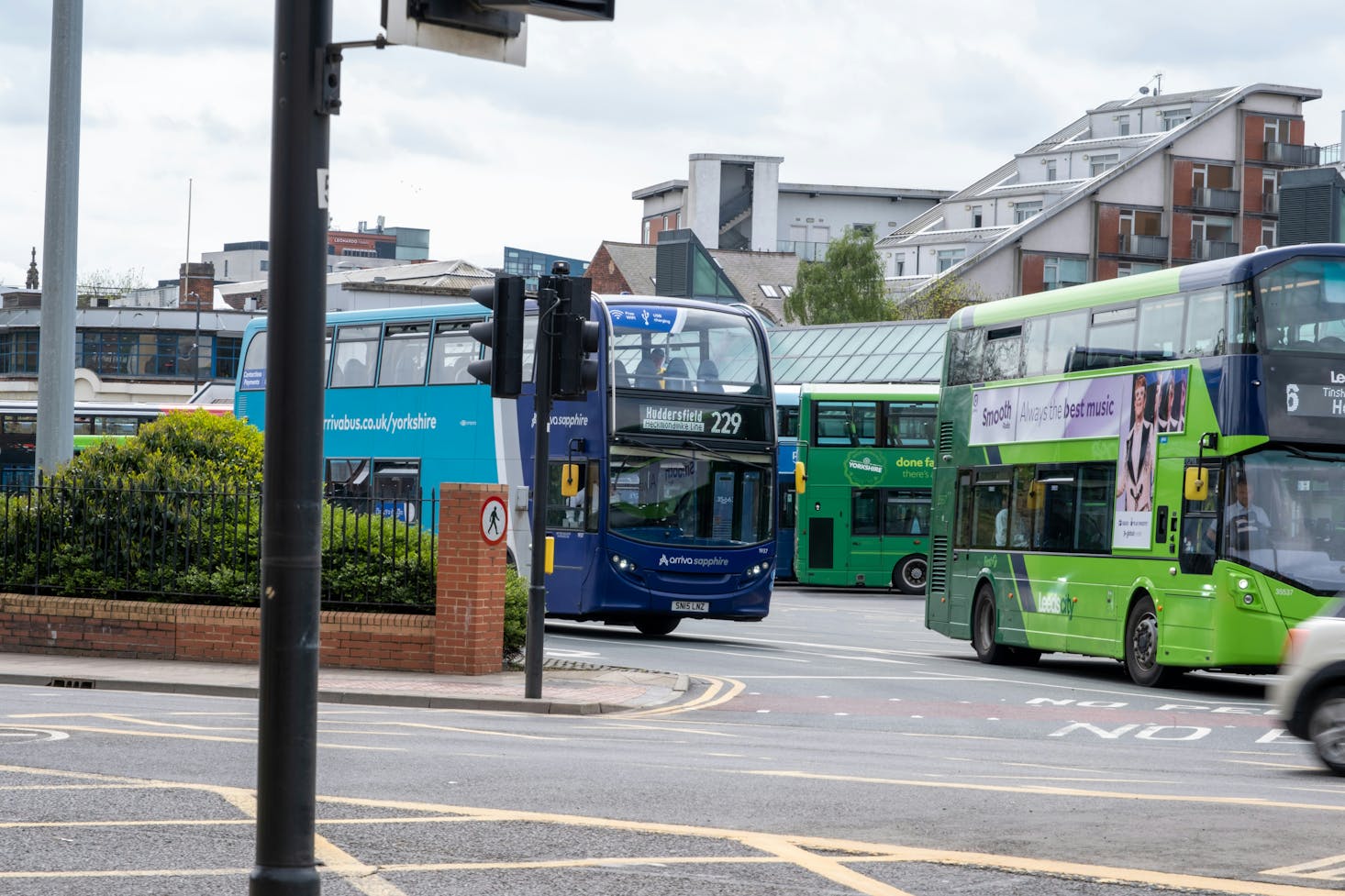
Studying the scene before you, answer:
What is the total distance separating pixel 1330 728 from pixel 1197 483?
609 cm

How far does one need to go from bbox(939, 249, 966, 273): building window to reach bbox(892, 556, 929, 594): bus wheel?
4283 centimetres

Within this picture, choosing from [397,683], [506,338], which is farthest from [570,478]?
[506,338]

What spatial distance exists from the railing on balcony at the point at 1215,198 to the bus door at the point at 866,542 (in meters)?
43.3

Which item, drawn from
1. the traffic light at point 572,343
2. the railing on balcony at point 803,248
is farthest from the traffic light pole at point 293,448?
the railing on balcony at point 803,248

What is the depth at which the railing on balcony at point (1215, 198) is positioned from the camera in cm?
7875

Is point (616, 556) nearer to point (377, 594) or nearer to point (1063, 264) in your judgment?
point (377, 594)

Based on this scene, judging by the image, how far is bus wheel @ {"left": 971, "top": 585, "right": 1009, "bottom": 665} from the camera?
922 inches

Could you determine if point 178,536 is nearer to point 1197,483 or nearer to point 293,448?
Answer: point 1197,483

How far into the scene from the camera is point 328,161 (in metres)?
4.77

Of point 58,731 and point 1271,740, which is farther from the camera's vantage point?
point 1271,740

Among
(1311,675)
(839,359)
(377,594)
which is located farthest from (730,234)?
(1311,675)

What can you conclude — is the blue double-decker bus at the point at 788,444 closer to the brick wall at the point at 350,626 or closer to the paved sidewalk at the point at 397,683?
the paved sidewalk at the point at 397,683

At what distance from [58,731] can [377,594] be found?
6709mm

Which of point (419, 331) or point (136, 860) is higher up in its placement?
point (419, 331)
